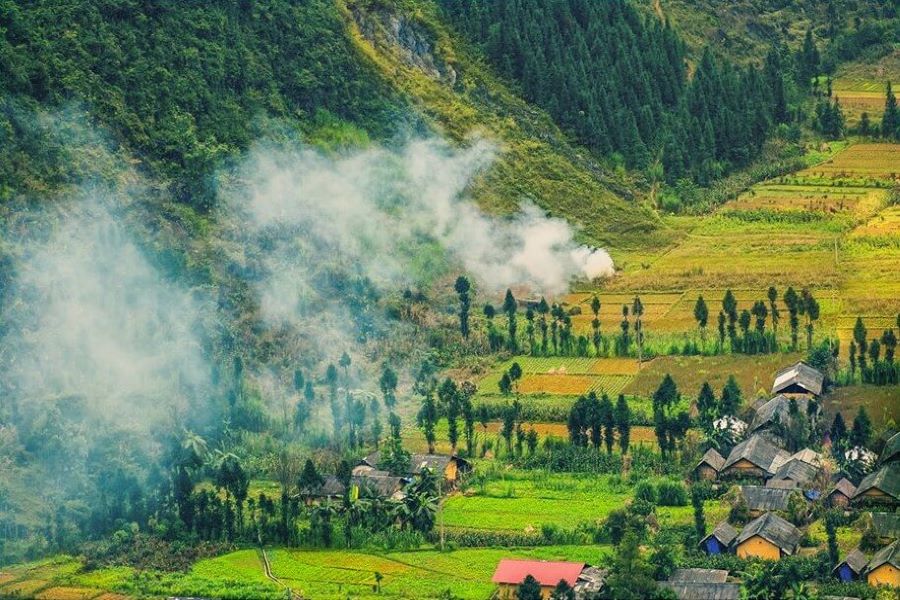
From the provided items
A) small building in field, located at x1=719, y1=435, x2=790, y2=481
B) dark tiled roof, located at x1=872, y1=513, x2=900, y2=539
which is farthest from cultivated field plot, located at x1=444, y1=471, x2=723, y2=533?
dark tiled roof, located at x1=872, y1=513, x2=900, y2=539

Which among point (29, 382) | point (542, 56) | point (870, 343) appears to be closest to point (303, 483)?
point (29, 382)

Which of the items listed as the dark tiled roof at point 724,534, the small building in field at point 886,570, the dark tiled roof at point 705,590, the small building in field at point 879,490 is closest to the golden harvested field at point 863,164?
the small building in field at point 879,490

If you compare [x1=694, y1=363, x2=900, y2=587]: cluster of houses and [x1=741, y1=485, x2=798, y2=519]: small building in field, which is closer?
[x1=694, y1=363, x2=900, y2=587]: cluster of houses

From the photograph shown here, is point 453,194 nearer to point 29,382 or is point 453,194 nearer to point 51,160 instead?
point 51,160

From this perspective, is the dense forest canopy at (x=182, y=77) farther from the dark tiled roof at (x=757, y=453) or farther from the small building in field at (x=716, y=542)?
the small building in field at (x=716, y=542)

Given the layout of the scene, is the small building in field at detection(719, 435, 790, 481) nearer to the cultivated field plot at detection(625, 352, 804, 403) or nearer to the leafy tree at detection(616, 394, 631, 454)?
the leafy tree at detection(616, 394, 631, 454)

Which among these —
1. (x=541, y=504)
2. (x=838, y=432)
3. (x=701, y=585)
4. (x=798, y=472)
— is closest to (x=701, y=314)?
(x=838, y=432)
